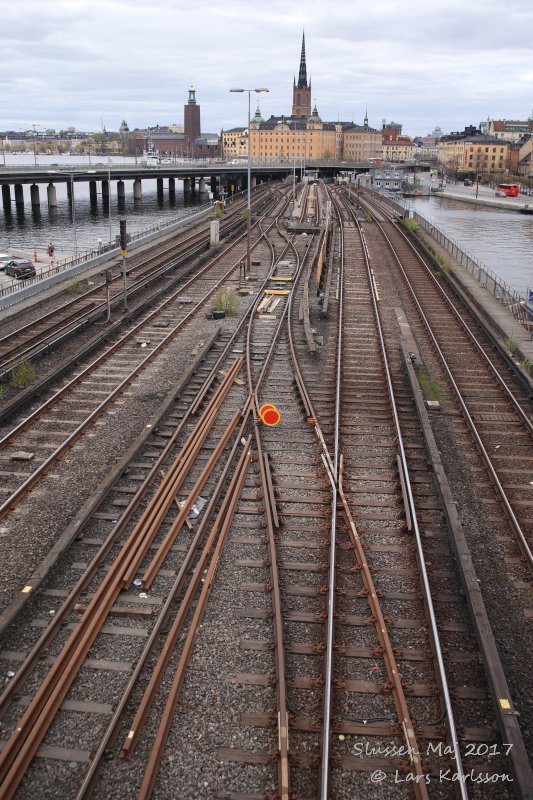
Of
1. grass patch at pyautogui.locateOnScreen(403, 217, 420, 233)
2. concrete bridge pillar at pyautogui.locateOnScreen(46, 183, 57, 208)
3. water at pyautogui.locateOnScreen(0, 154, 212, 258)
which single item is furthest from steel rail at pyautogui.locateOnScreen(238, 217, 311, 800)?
concrete bridge pillar at pyautogui.locateOnScreen(46, 183, 57, 208)

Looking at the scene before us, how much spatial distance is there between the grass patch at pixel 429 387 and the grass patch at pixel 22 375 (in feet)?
30.2

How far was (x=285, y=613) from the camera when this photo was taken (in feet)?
27.7

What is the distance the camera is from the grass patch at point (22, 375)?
15805 mm

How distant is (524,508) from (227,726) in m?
6.55

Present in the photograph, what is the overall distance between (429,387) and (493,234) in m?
62.5

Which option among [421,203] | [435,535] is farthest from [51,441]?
[421,203]

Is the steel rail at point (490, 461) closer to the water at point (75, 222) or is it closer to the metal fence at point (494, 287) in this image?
the metal fence at point (494, 287)

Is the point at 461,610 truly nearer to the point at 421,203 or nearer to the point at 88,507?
the point at 88,507

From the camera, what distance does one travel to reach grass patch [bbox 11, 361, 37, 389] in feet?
51.9

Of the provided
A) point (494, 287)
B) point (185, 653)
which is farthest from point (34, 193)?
point (185, 653)

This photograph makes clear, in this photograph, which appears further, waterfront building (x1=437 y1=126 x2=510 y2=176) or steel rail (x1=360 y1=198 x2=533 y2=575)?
waterfront building (x1=437 y1=126 x2=510 y2=176)

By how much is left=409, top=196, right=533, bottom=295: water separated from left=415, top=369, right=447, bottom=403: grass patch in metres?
25.3

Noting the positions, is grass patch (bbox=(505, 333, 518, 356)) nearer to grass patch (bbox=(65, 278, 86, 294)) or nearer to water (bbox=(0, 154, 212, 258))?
grass patch (bbox=(65, 278, 86, 294))

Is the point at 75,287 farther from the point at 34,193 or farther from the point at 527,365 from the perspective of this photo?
the point at 34,193
